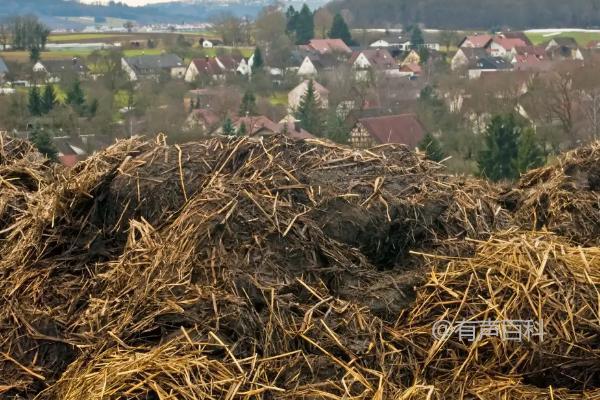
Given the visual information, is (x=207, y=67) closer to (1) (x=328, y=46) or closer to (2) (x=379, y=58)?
(2) (x=379, y=58)

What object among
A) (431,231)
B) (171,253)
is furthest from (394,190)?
(171,253)

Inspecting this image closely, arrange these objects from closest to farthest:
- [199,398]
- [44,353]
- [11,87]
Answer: [199,398] → [44,353] → [11,87]

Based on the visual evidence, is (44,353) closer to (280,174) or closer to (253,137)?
(280,174)

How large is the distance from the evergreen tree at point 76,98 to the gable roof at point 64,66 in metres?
14.1

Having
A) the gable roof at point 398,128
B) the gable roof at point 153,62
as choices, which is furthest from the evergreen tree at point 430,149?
the gable roof at point 153,62

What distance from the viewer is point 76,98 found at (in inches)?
1924

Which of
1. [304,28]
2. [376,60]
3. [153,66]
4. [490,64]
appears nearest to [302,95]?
[153,66]

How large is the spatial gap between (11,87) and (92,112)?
23827 millimetres

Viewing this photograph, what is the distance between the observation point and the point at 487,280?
4098mm

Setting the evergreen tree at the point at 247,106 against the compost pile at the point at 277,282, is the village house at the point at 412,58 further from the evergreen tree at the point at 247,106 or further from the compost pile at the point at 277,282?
the compost pile at the point at 277,282

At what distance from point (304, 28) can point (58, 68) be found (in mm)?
69210

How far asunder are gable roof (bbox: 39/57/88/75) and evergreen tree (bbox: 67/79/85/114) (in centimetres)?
1408

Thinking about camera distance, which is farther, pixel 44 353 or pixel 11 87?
pixel 11 87

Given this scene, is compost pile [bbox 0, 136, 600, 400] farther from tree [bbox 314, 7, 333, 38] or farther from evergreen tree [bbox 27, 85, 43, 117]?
tree [bbox 314, 7, 333, 38]
